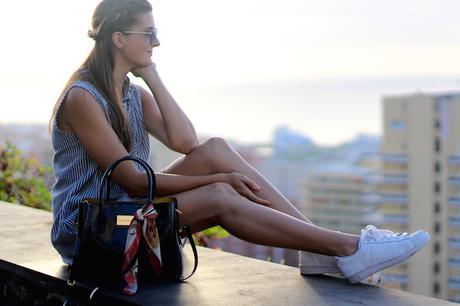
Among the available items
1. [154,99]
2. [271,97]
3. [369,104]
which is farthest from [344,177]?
[154,99]

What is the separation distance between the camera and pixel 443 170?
83.4m

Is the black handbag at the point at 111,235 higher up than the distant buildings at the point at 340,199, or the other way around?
the black handbag at the point at 111,235

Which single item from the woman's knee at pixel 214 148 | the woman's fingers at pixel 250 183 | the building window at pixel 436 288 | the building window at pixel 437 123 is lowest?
the building window at pixel 436 288

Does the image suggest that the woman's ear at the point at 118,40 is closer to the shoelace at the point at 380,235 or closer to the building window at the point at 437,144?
the shoelace at the point at 380,235

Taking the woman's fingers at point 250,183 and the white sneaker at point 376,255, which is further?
the woman's fingers at point 250,183

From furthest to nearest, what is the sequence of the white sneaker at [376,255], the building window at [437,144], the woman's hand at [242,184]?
1. the building window at [437,144]
2. the woman's hand at [242,184]
3. the white sneaker at [376,255]

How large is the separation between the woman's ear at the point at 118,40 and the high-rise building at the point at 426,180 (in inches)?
2996

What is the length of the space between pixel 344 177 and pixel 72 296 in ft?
340

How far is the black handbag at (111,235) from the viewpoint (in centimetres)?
257

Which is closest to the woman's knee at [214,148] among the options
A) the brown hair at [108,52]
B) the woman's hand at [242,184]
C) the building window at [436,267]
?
→ the woman's hand at [242,184]

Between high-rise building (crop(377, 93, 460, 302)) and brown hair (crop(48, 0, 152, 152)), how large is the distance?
76095mm

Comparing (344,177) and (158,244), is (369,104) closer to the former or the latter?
(344,177)

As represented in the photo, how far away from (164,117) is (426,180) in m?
83.1

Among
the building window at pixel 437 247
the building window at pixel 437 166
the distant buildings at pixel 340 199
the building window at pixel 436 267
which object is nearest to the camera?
the building window at pixel 437 166
